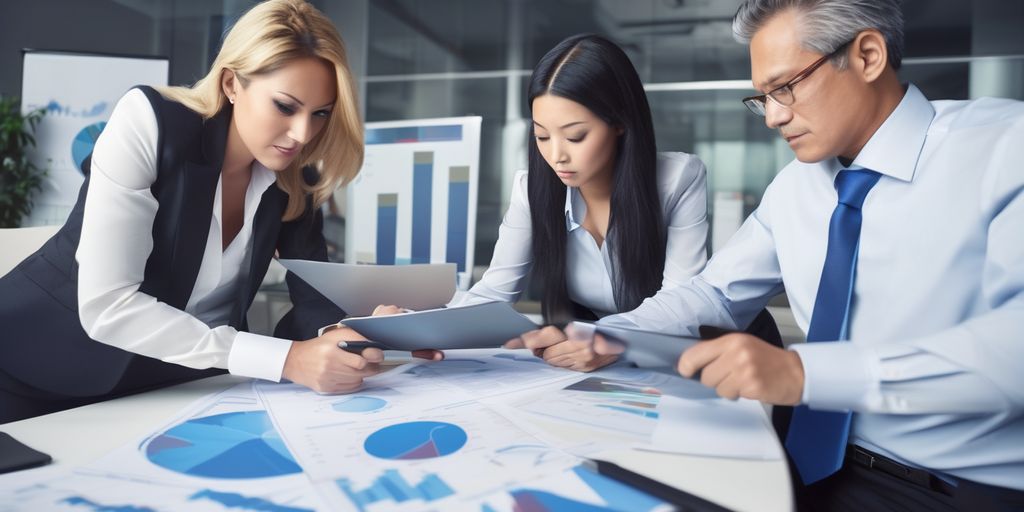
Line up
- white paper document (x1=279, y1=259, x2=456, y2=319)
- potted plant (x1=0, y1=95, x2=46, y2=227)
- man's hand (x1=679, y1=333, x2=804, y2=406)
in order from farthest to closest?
potted plant (x1=0, y1=95, x2=46, y2=227) < white paper document (x1=279, y1=259, x2=456, y2=319) < man's hand (x1=679, y1=333, x2=804, y2=406)

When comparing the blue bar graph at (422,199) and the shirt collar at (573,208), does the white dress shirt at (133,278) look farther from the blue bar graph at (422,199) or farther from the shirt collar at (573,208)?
the blue bar graph at (422,199)

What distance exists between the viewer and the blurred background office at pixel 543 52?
5785mm

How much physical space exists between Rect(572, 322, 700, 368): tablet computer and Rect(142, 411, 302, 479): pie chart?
45 cm

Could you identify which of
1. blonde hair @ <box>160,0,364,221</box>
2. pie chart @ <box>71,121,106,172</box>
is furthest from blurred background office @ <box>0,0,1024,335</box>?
blonde hair @ <box>160,0,364,221</box>

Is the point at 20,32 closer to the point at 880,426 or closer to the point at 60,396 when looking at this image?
the point at 60,396

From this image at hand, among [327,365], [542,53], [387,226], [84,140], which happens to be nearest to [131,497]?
[327,365]

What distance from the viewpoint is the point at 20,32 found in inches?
199

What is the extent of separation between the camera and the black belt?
108 cm

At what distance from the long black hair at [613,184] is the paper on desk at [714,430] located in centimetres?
80

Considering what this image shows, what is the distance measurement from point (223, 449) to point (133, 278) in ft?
1.91

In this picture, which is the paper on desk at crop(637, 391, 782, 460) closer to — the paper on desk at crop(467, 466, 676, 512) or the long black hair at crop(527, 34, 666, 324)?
the paper on desk at crop(467, 466, 676, 512)

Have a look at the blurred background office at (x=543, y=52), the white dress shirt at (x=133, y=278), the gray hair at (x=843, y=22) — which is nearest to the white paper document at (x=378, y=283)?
the white dress shirt at (x=133, y=278)

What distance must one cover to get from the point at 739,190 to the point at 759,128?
61 cm

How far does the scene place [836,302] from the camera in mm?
1153
